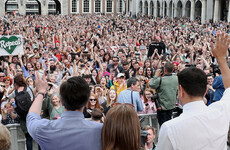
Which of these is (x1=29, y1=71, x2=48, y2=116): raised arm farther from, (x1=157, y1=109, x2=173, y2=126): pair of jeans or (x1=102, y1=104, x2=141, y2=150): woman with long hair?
(x1=157, y1=109, x2=173, y2=126): pair of jeans

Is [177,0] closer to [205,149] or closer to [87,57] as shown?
[87,57]

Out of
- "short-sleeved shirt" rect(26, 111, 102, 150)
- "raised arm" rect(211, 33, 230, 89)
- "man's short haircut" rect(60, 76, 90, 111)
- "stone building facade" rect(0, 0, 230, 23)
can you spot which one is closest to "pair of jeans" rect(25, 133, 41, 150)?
"short-sleeved shirt" rect(26, 111, 102, 150)

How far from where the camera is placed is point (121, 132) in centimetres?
277

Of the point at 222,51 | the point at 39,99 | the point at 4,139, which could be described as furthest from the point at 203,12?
the point at 4,139

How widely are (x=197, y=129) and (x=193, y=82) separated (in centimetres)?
40

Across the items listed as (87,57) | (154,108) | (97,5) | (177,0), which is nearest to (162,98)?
(154,108)

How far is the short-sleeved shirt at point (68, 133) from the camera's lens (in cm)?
281

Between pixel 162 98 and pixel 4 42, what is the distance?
7.15 m

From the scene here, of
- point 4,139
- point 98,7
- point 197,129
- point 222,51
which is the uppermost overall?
point 98,7

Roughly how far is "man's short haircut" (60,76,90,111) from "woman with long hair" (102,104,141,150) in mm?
279

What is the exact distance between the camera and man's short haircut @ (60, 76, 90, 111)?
286cm

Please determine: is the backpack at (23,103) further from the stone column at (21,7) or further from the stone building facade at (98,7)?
the stone column at (21,7)

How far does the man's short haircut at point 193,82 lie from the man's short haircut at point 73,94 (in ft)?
2.72

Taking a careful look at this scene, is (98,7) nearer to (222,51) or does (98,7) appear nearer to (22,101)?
(22,101)
